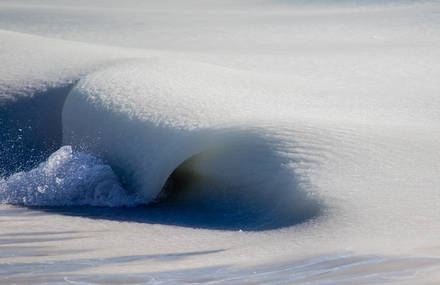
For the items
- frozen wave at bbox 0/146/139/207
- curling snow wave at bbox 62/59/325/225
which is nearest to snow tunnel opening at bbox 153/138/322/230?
curling snow wave at bbox 62/59/325/225

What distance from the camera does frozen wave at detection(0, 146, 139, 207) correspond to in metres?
3.22

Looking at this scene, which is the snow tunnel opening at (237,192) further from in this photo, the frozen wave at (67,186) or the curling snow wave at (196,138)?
the frozen wave at (67,186)

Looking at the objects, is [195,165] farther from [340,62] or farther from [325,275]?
[340,62]

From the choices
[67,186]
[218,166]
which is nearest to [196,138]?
[218,166]

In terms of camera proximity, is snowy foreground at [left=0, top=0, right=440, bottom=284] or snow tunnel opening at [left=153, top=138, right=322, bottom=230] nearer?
snowy foreground at [left=0, top=0, right=440, bottom=284]

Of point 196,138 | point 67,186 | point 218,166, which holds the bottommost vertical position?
point 67,186

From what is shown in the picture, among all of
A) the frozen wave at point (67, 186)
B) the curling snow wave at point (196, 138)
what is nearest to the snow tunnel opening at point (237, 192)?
the curling snow wave at point (196, 138)

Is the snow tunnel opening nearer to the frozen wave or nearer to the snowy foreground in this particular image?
the snowy foreground

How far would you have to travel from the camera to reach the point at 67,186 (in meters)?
3.30

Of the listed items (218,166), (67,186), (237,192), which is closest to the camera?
(237,192)

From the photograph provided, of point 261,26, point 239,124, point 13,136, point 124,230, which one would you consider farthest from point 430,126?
point 261,26

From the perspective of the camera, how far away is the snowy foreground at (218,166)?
6.81ft

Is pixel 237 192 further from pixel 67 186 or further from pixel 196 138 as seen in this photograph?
pixel 67 186

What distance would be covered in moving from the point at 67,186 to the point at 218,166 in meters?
0.73
